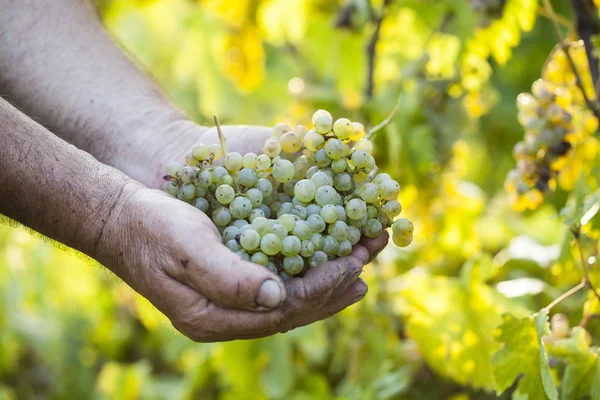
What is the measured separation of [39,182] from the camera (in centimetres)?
94

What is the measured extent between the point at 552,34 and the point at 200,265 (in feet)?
7.28

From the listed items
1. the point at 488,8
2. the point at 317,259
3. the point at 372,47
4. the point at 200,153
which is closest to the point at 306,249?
the point at 317,259

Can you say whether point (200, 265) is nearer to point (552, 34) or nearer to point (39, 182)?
point (39, 182)

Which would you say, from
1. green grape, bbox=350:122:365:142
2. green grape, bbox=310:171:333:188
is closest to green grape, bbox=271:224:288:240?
green grape, bbox=310:171:333:188

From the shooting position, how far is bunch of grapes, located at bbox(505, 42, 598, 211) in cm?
A: 124

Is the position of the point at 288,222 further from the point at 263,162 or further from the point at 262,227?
the point at 263,162

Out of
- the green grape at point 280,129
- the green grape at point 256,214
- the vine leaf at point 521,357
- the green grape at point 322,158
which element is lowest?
the vine leaf at point 521,357

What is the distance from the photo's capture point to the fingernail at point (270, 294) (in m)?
0.83

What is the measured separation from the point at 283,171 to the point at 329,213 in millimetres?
113

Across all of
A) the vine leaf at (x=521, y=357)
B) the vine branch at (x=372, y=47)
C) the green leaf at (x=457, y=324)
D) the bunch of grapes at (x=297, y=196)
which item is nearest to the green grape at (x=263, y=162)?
the bunch of grapes at (x=297, y=196)

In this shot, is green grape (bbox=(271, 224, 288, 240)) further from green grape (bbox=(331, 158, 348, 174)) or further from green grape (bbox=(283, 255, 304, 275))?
green grape (bbox=(331, 158, 348, 174))

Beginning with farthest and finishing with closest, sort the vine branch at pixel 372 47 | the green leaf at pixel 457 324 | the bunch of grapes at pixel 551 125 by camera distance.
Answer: the vine branch at pixel 372 47 → the green leaf at pixel 457 324 → the bunch of grapes at pixel 551 125

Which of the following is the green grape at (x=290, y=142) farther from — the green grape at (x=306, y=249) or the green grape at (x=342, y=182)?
the green grape at (x=306, y=249)

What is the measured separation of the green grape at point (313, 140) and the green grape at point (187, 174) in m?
0.18
